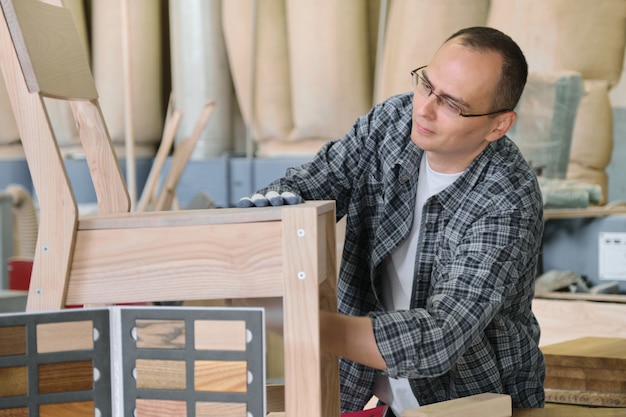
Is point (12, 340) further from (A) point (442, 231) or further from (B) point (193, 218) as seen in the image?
(A) point (442, 231)

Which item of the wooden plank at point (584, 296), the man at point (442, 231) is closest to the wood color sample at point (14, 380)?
the man at point (442, 231)

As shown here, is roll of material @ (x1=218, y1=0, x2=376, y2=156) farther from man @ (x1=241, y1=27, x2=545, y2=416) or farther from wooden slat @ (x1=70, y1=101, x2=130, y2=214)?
wooden slat @ (x1=70, y1=101, x2=130, y2=214)

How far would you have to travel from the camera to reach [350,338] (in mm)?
1460

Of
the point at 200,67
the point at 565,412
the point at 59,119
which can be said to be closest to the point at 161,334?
the point at 565,412

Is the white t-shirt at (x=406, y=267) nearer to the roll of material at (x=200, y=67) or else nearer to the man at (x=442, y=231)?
the man at (x=442, y=231)

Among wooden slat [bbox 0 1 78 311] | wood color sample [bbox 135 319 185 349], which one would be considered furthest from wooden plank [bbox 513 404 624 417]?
wooden slat [bbox 0 1 78 311]

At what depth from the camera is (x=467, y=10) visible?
13.3 feet

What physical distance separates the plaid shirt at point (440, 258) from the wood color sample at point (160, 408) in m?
0.38

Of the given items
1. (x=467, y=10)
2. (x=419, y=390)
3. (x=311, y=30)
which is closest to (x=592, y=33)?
(x=467, y=10)

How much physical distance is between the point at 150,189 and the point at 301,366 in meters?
3.16

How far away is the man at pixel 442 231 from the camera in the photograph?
154 centimetres

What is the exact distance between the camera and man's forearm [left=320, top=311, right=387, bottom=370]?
56.2 inches

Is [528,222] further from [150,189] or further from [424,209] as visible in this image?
[150,189]

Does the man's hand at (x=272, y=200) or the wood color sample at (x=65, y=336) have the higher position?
the man's hand at (x=272, y=200)
